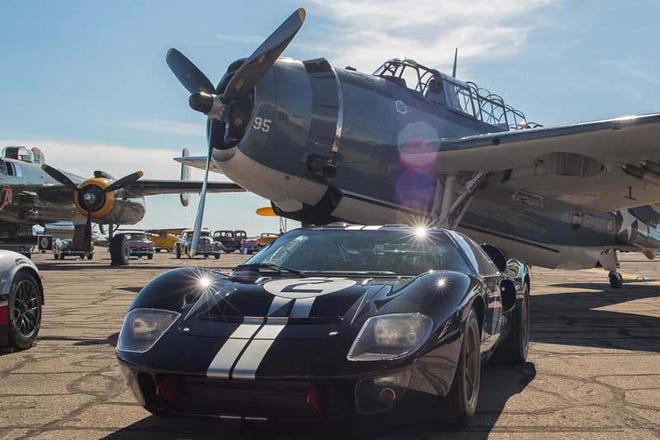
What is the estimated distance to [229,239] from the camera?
60.7 m

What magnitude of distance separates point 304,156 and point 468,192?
3.19 metres

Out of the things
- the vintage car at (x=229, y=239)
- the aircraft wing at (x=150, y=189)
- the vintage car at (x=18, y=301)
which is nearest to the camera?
the vintage car at (x=18, y=301)

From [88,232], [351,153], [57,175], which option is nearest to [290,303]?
[351,153]

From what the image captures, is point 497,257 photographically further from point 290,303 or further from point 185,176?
point 185,176

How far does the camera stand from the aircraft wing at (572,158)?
32.5 feet

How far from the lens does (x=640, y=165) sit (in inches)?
430

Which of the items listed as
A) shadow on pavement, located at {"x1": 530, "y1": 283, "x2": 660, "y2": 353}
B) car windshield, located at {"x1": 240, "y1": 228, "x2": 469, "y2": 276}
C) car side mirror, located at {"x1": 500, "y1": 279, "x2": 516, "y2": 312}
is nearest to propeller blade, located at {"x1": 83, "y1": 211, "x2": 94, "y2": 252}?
shadow on pavement, located at {"x1": 530, "y1": 283, "x2": 660, "y2": 353}

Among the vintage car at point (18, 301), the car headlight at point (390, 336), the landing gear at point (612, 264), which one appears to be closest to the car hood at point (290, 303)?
the car headlight at point (390, 336)

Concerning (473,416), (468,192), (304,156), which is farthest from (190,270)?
(468,192)

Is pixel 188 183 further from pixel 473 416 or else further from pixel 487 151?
pixel 473 416

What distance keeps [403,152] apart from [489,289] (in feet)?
23.8

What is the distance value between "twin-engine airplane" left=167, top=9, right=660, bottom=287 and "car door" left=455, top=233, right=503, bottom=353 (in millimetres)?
5750

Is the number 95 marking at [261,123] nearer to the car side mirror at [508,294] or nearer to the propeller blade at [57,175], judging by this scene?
the car side mirror at [508,294]

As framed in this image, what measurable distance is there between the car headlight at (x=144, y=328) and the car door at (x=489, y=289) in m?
1.98
